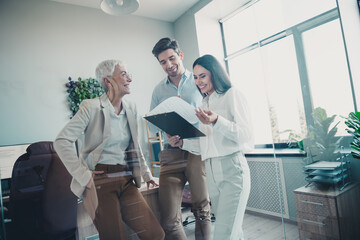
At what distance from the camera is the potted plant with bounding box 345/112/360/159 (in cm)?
118

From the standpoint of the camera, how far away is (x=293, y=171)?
118 centimetres

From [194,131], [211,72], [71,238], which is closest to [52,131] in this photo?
[71,238]

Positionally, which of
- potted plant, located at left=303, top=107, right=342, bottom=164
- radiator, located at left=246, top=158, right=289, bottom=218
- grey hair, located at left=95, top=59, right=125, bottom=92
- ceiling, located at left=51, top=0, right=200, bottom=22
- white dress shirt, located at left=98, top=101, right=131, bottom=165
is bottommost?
radiator, located at left=246, top=158, right=289, bottom=218

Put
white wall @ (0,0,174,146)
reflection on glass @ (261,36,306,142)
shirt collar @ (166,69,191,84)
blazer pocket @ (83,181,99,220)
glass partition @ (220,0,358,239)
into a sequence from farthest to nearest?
reflection on glass @ (261,36,306,142), glass partition @ (220,0,358,239), shirt collar @ (166,69,191,84), blazer pocket @ (83,181,99,220), white wall @ (0,0,174,146)

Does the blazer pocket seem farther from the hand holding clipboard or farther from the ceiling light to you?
the ceiling light

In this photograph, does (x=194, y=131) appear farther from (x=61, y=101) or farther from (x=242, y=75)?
(x=61, y=101)

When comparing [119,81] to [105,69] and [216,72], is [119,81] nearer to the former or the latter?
[105,69]

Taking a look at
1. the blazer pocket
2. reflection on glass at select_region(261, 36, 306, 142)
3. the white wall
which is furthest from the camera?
reflection on glass at select_region(261, 36, 306, 142)

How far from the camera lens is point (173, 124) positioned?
3.03ft

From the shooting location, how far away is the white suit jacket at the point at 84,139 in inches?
33.6

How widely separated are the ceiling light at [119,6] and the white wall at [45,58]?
4 centimetres

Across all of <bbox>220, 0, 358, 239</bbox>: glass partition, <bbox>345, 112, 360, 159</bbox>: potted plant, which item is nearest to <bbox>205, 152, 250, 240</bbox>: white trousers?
<bbox>220, 0, 358, 239</bbox>: glass partition

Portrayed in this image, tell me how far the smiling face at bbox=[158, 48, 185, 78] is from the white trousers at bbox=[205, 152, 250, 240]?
1.41ft

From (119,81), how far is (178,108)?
0.91 feet
